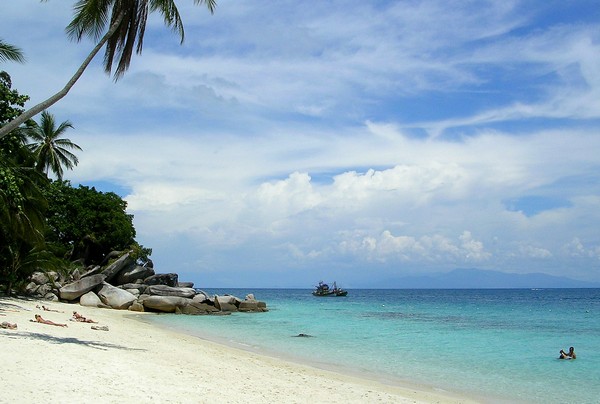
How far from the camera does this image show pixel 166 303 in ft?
111

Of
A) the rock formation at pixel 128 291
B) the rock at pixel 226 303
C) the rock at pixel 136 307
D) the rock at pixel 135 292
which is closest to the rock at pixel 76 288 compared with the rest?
the rock formation at pixel 128 291

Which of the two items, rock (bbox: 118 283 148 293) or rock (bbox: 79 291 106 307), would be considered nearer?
rock (bbox: 79 291 106 307)

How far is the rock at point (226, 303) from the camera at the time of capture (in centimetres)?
3791

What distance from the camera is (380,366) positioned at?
1638 centimetres

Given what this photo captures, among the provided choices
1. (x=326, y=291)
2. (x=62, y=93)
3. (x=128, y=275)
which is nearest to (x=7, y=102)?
(x=62, y=93)

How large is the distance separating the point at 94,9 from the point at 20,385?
31.6 ft

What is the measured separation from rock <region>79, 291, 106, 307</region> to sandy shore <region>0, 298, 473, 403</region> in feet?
51.8

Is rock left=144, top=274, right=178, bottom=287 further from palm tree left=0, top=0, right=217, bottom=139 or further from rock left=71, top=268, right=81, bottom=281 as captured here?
palm tree left=0, top=0, right=217, bottom=139

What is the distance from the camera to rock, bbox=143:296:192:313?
3325cm

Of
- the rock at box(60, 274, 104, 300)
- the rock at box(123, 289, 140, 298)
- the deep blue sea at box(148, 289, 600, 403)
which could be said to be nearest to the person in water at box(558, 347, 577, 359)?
the deep blue sea at box(148, 289, 600, 403)

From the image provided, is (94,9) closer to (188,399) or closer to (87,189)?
(188,399)

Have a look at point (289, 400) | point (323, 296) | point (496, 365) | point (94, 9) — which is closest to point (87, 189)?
point (94, 9)

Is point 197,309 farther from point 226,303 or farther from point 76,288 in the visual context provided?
point 76,288

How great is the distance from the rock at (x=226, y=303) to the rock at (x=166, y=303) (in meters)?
3.10
